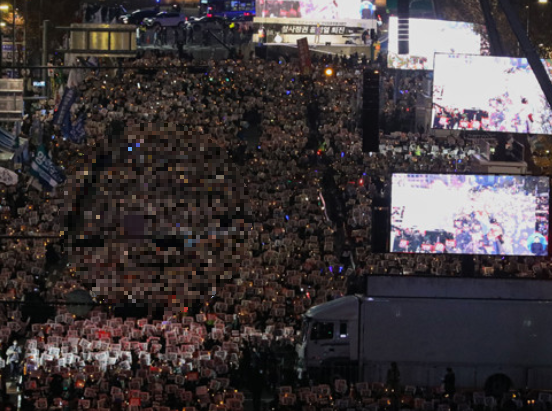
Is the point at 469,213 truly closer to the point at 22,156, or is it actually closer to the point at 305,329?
the point at 305,329

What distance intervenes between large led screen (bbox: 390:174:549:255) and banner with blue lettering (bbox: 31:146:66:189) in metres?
8.11

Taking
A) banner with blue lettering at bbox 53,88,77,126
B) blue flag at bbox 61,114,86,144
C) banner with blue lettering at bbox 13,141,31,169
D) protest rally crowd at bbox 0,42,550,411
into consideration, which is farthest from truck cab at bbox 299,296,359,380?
banner with blue lettering at bbox 53,88,77,126

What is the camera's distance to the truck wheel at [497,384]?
25.0m

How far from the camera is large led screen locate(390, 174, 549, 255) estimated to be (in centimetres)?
3145

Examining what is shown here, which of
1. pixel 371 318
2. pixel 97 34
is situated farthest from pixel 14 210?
pixel 371 318

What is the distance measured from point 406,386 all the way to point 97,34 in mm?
14758

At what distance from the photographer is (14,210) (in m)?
35.2

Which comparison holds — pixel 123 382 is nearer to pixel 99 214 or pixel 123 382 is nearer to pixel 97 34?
pixel 99 214

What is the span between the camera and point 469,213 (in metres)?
31.8

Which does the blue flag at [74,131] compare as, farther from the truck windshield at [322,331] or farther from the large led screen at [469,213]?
the truck windshield at [322,331]

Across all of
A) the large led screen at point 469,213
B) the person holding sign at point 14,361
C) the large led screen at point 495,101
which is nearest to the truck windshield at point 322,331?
the person holding sign at point 14,361

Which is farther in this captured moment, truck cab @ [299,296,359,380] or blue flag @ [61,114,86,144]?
Answer: blue flag @ [61,114,86,144]

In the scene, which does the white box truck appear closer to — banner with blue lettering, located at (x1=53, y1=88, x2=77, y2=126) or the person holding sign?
the person holding sign

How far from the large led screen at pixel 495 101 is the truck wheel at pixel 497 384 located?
1822cm
